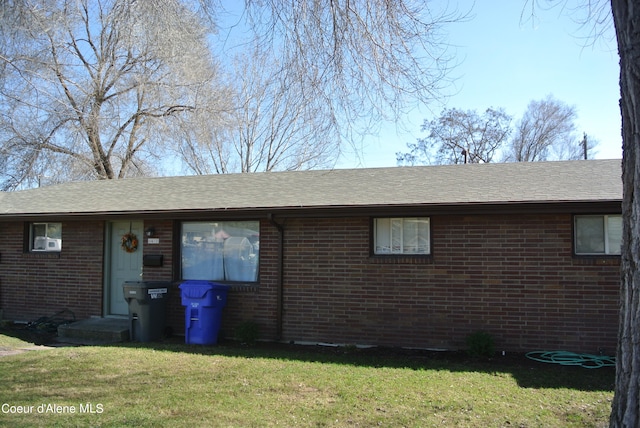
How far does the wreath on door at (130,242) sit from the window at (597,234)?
336 inches

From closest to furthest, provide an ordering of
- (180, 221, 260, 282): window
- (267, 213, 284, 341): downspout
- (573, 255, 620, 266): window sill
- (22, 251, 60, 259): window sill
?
1. (573, 255, 620, 266): window sill
2. (267, 213, 284, 341): downspout
3. (180, 221, 260, 282): window
4. (22, 251, 60, 259): window sill

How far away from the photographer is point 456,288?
8914 millimetres

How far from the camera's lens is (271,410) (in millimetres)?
5527

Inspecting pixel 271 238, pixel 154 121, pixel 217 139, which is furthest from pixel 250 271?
pixel 217 139

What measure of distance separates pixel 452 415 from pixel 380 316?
3.84 meters

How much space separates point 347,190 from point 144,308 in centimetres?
443

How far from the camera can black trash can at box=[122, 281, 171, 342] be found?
31.6ft

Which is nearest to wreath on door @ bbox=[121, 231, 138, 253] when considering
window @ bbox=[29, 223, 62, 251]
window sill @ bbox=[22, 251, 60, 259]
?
window sill @ bbox=[22, 251, 60, 259]

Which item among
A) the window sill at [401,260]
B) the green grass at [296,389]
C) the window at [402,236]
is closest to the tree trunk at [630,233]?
the green grass at [296,389]

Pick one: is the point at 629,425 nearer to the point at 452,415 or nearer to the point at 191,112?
the point at 452,415

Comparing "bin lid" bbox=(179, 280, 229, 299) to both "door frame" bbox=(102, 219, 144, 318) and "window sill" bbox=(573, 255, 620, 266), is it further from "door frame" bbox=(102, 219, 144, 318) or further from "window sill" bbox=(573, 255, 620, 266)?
"window sill" bbox=(573, 255, 620, 266)

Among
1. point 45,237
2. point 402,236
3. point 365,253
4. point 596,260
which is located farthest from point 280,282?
point 45,237

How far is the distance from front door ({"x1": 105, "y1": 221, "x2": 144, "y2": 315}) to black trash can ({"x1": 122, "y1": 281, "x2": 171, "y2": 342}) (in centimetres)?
149

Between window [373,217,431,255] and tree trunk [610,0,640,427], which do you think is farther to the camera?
window [373,217,431,255]
